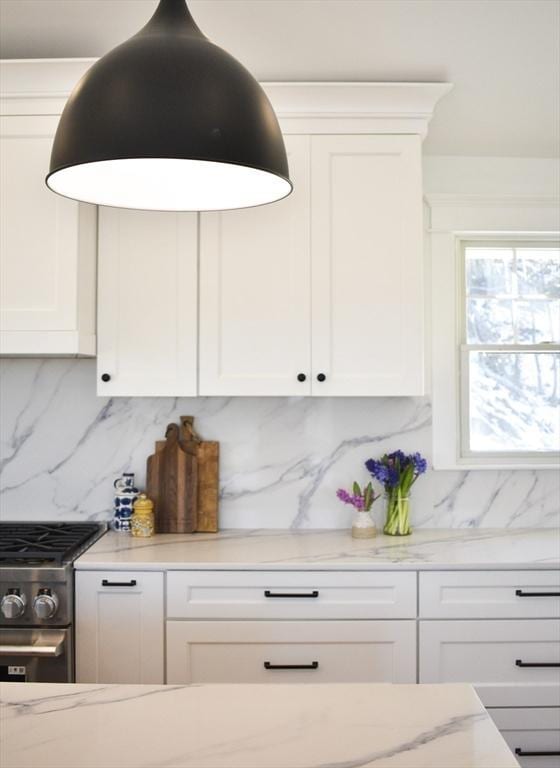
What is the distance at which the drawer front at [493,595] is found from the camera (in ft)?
7.97

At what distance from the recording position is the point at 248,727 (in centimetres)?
115

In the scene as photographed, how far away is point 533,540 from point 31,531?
6.22 feet

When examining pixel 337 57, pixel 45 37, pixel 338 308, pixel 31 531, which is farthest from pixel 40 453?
pixel 337 57

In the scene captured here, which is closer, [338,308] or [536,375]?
[338,308]

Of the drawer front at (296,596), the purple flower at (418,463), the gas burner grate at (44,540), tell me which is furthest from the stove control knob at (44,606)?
the purple flower at (418,463)

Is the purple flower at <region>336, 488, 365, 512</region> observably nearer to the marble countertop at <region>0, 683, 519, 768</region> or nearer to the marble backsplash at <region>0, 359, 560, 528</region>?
the marble backsplash at <region>0, 359, 560, 528</region>

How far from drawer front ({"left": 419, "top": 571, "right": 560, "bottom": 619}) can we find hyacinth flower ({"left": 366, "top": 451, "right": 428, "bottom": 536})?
0.44 meters

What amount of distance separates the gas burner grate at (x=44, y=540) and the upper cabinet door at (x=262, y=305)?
70cm

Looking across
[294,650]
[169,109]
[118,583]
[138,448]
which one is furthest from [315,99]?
[294,650]

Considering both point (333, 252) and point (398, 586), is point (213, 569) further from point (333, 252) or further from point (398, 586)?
point (333, 252)

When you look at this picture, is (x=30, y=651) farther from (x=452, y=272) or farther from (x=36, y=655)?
(x=452, y=272)

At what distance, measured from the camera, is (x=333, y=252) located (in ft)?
8.70

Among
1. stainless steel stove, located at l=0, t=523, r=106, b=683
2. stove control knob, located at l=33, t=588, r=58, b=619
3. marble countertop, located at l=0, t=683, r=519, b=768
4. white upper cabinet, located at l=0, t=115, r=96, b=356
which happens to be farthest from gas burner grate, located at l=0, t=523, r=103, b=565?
marble countertop, located at l=0, t=683, r=519, b=768

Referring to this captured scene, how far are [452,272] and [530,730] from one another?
173cm
